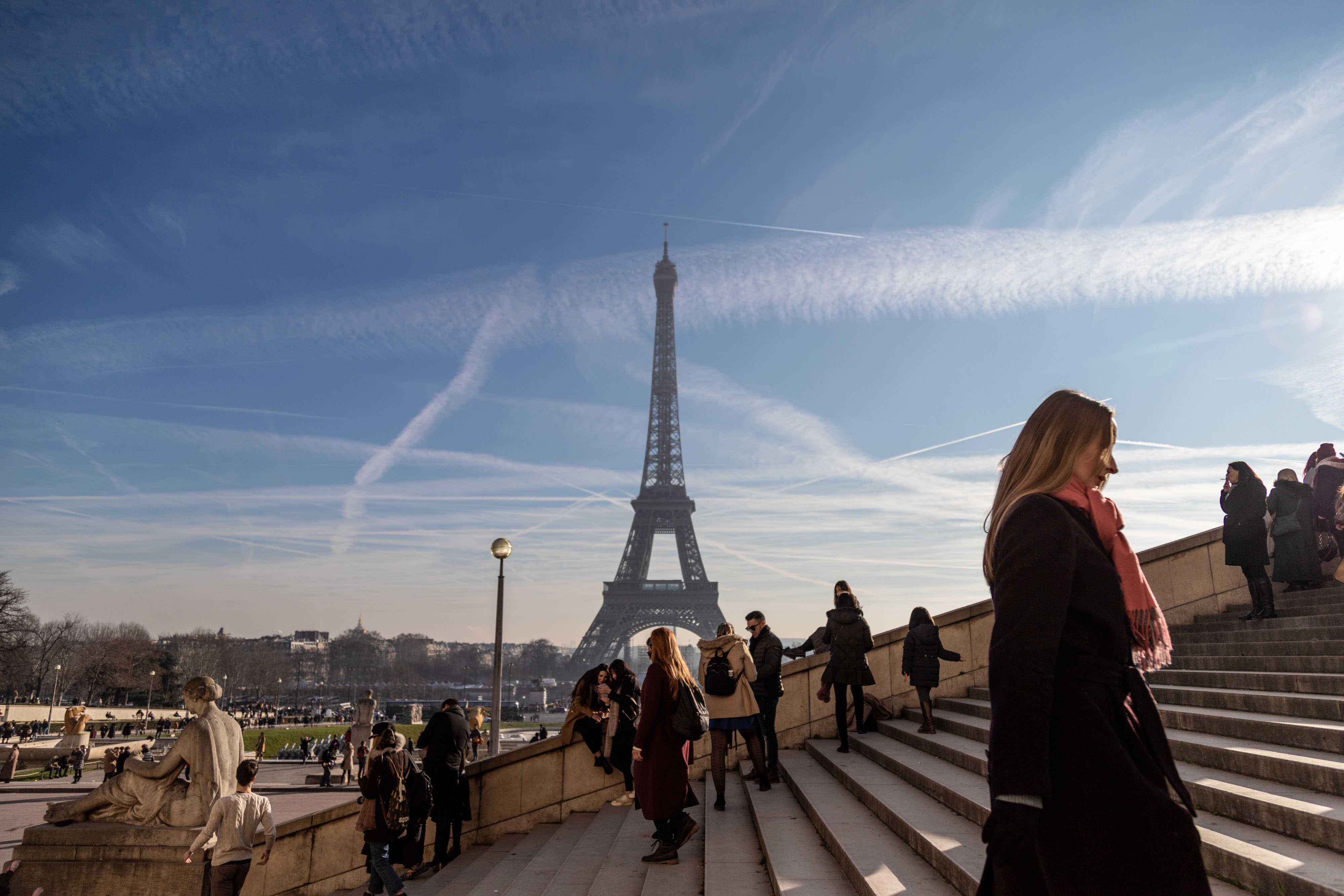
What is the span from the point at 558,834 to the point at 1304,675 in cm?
654

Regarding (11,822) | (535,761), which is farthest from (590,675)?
(11,822)

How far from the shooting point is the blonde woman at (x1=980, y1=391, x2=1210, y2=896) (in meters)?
1.71

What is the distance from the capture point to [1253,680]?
20.6 feet

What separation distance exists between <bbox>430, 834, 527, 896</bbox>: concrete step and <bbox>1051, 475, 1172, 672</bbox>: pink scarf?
21.6 ft

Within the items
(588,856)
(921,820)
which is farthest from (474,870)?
(921,820)

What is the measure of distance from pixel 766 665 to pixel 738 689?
699mm

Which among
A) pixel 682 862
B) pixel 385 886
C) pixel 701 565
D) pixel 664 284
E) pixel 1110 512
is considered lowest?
pixel 385 886

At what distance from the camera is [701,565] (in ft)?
208

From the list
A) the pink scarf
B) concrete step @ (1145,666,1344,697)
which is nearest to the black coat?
concrete step @ (1145,666,1344,697)

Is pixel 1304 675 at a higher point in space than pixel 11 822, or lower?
higher

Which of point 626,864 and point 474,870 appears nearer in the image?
point 626,864

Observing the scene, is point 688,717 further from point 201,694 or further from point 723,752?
point 201,694

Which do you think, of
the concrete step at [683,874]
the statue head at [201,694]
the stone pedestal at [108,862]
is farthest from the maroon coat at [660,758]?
the stone pedestal at [108,862]

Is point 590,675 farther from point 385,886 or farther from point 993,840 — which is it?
point 993,840
